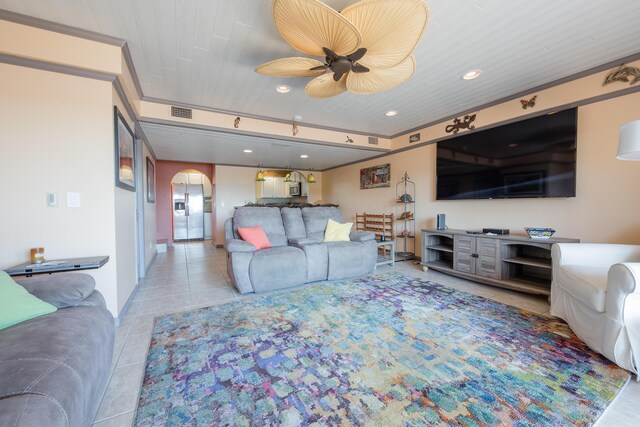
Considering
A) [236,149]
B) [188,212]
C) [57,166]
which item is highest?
[236,149]

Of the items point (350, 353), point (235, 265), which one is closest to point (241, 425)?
point (350, 353)

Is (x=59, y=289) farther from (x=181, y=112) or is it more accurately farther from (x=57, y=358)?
(x=181, y=112)

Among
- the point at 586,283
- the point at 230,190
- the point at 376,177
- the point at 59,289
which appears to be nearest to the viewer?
the point at 59,289

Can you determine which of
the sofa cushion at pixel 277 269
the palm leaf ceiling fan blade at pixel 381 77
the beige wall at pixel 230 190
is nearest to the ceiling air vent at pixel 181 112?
the sofa cushion at pixel 277 269

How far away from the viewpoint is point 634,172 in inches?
97.2

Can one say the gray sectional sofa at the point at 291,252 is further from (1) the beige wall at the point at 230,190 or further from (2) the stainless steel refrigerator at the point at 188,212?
(2) the stainless steel refrigerator at the point at 188,212

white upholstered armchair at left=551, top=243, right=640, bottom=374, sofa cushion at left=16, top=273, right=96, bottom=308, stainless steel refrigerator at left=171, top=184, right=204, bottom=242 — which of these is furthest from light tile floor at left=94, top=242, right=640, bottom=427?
stainless steel refrigerator at left=171, top=184, right=204, bottom=242

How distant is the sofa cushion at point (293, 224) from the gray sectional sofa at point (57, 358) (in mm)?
2579

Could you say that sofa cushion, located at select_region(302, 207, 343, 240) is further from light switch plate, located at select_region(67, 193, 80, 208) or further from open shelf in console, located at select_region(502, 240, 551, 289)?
light switch plate, located at select_region(67, 193, 80, 208)

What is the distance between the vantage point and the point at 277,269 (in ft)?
10.2

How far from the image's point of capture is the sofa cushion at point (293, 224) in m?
3.96

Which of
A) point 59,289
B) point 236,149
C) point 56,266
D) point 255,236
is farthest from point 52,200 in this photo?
point 236,149

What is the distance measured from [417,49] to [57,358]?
125 inches

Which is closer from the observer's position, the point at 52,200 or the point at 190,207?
the point at 52,200
